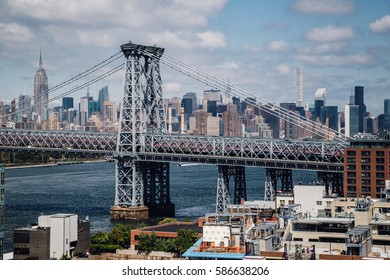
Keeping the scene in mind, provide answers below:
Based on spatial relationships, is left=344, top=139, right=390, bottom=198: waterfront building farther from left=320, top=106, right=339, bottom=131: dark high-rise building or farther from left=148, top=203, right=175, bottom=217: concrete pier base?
left=320, top=106, right=339, bottom=131: dark high-rise building

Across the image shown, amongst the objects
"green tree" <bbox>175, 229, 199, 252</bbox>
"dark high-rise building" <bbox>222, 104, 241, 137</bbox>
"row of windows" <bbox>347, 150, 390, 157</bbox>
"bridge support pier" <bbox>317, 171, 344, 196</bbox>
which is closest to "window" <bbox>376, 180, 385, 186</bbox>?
"row of windows" <bbox>347, 150, 390, 157</bbox>

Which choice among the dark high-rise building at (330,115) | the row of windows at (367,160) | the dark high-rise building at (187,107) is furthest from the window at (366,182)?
the dark high-rise building at (187,107)

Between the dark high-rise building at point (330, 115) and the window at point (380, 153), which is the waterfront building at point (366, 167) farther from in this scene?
the dark high-rise building at point (330, 115)
